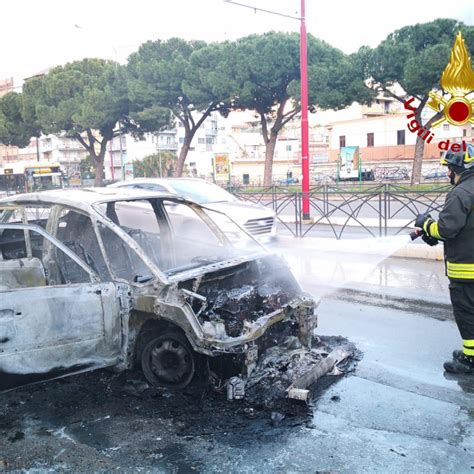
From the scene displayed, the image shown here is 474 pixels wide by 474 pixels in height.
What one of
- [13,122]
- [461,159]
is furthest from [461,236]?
[13,122]

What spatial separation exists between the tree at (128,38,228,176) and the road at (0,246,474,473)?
2648cm

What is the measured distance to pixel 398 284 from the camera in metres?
8.05

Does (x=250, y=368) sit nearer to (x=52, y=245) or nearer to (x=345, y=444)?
(x=345, y=444)

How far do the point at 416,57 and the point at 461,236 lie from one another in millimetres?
22968

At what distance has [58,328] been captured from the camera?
13.0 ft

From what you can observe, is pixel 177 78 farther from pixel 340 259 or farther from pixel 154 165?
pixel 154 165

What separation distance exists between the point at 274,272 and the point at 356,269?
15.6 feet

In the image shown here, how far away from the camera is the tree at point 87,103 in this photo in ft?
110

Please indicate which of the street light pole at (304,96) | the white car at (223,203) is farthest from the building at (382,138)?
the white car at (223,203)

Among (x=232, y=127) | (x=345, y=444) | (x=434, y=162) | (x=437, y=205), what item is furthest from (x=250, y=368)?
(x=232, y=127)

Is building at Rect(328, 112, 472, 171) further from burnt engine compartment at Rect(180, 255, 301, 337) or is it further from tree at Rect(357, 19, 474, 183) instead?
burnt engine compartment at Rect(180, 255, 301, 337)

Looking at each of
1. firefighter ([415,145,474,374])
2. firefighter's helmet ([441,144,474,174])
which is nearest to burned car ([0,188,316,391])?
firefighter ([415,145,474,374])

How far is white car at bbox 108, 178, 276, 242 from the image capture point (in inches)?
404

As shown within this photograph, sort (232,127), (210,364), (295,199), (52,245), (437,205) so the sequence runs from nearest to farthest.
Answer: (210,364) < (52,245) < (437,205) < (295,199) < (232,127)
